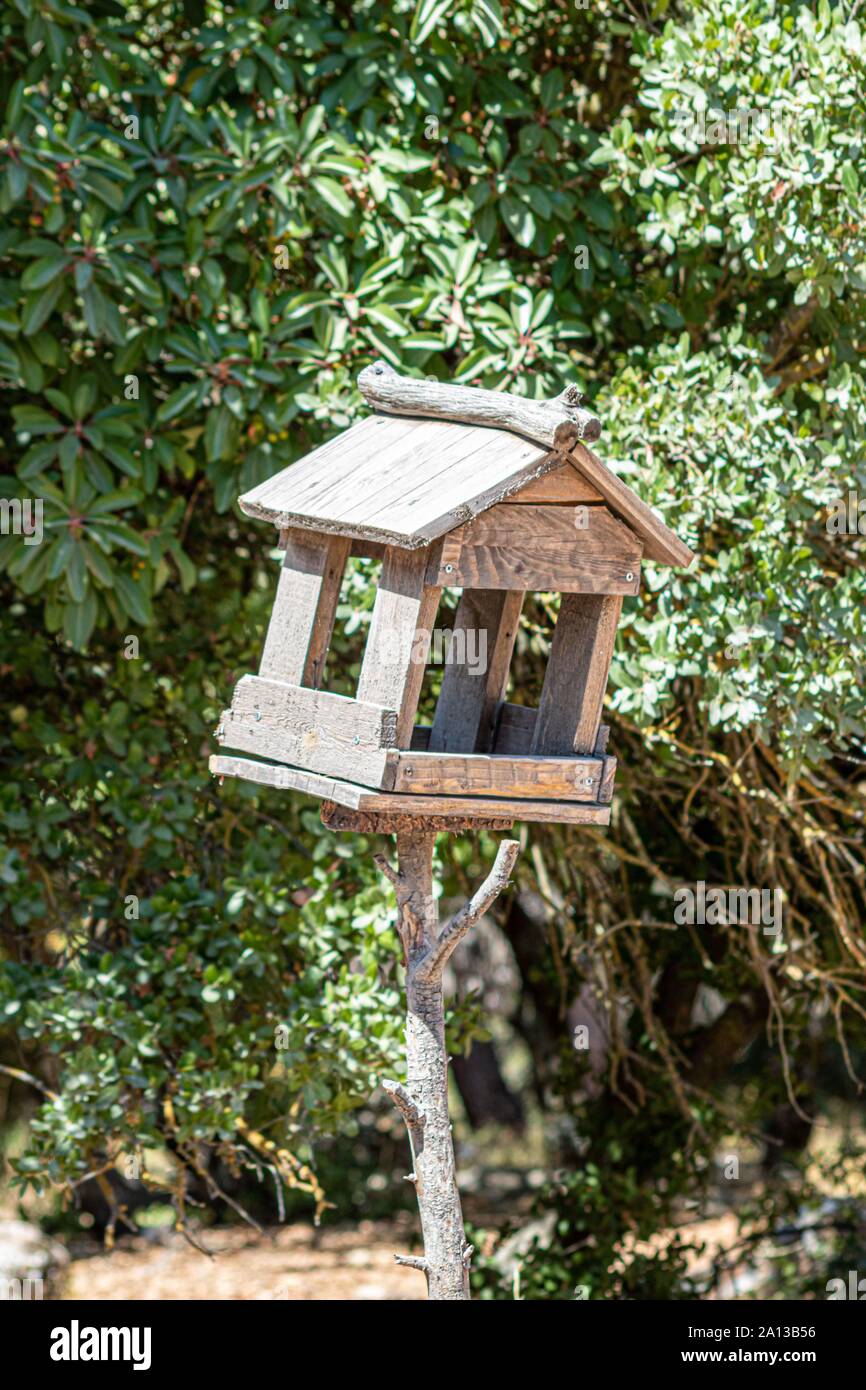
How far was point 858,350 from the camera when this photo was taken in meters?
3.67

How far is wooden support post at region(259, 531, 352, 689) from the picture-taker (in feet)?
8.44

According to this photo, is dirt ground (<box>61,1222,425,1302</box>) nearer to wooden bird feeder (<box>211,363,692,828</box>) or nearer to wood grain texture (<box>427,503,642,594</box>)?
wooden bird feeder (<box>211,363,692,828</box>)

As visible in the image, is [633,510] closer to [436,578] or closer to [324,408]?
[436,578]

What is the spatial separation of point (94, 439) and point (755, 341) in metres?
1.72

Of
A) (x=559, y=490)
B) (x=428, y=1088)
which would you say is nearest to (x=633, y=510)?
(x=559, y=490)

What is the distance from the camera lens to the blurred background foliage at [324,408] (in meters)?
3.44

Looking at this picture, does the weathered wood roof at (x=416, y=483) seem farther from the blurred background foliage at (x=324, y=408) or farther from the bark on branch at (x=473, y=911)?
the blurred background foliage at (x=324, y=408)

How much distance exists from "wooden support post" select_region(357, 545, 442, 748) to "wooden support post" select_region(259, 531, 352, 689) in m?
0.17

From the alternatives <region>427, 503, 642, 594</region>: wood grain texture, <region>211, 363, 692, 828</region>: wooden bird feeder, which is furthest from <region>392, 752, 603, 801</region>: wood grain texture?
<region>427, 503, 642, 594</region>: wood grain texture

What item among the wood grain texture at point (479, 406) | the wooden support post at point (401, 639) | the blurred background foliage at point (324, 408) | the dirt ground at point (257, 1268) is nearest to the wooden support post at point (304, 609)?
the wooden support post at point (401, 639)

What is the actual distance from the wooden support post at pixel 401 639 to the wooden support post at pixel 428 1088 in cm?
32

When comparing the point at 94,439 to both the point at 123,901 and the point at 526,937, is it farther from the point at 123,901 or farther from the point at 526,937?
the point at 526,937

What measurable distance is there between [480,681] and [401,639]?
478mm

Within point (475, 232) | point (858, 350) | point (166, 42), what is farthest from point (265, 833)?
point (166, 42)
